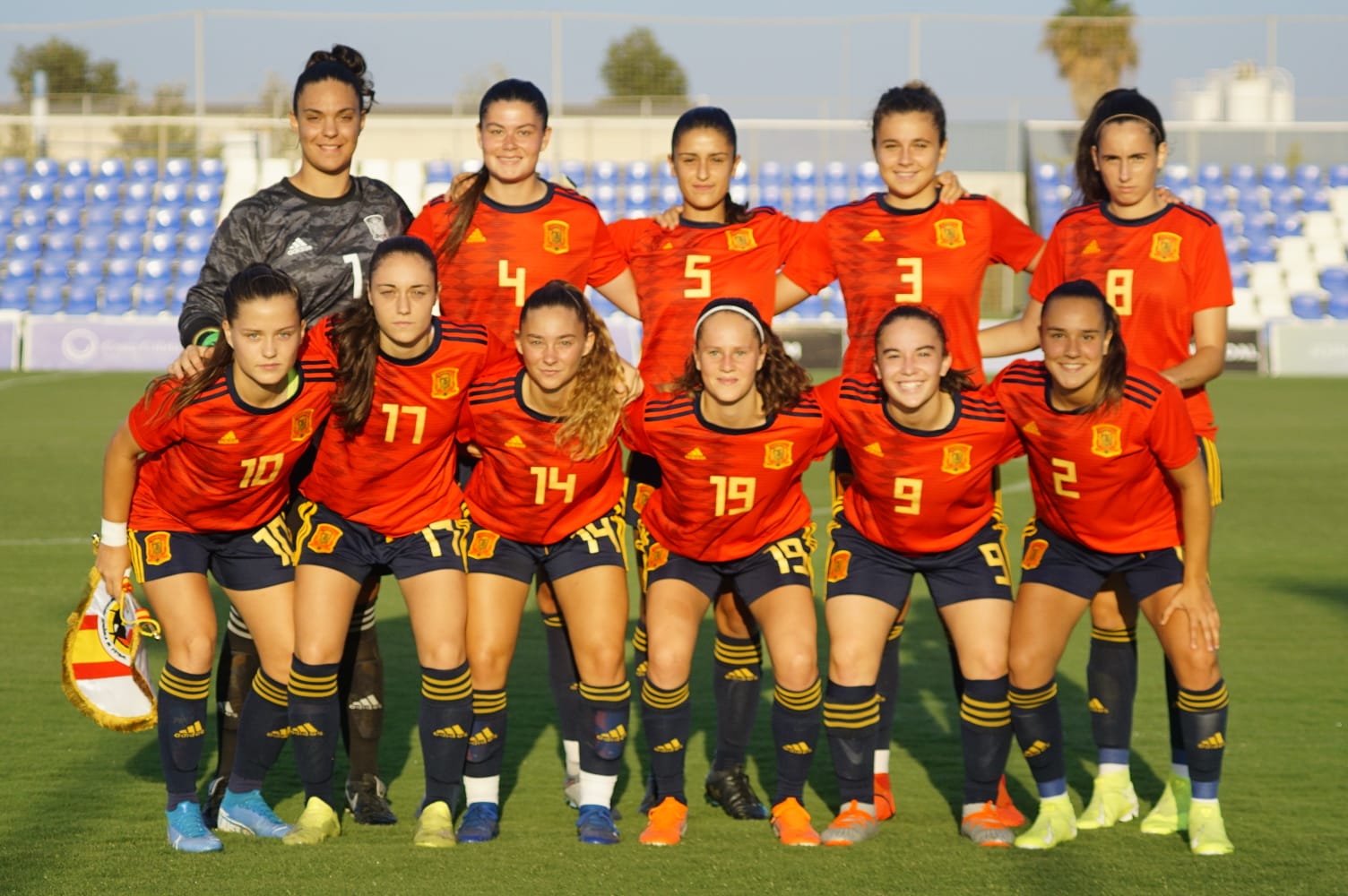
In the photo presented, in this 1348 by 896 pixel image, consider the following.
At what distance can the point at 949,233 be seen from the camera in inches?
189

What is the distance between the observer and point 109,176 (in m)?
24.4

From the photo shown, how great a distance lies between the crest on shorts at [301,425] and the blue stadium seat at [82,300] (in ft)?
62.9

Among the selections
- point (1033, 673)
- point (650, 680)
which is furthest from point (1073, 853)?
point (650, 680)

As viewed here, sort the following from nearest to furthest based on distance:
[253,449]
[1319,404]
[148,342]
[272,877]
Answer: [272,877] → [253,449] → [1319,404] → [148,342]

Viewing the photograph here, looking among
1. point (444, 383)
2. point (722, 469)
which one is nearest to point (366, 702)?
point (444, 383)

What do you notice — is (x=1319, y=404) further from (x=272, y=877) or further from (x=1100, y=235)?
(x=272, y=877)

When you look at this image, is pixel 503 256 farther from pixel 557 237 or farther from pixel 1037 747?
pixel 1037 747

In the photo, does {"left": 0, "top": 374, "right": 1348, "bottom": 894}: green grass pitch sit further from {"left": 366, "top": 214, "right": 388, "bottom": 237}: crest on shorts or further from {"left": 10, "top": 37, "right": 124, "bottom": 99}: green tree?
{"left": 10, "top": 37, "right": 124, "bottom": 99}: green tree

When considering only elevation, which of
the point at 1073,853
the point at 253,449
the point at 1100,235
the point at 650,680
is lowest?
the point at 1073,853

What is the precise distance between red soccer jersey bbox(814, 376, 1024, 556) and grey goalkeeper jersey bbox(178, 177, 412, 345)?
1.51 metres

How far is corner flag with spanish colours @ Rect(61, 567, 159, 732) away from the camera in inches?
176

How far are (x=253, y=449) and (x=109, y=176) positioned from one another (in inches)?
862

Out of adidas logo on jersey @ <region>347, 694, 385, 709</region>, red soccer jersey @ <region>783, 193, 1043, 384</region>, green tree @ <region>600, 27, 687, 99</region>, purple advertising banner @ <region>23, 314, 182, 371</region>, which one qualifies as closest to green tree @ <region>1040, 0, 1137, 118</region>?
green tree @ <region>600, 27, 687, 99</region>

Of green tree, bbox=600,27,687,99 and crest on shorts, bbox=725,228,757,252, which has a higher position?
green tree, bbox=600,27,687,99
